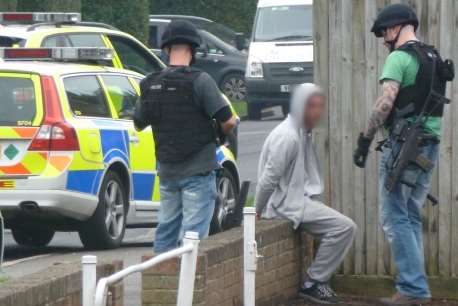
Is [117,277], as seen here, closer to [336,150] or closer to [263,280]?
[263,280]

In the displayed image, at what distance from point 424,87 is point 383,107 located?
268mm

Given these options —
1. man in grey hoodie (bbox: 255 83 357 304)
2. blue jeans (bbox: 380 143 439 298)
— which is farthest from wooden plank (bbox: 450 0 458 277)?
man in grey hoodie (bbox: 255 83 357 304)

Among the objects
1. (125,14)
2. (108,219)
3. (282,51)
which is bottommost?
(108,219)

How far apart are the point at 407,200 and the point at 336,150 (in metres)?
0.77

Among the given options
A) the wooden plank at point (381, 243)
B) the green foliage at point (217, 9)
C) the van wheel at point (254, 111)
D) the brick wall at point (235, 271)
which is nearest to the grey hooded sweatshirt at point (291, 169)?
the brick wall at point (235, 271)

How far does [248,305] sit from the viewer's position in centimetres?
740

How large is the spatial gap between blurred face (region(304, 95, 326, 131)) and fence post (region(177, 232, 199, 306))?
2.45m

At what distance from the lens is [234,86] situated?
30.5 metres

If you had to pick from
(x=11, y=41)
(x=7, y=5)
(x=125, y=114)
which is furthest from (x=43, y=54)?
(x=7, y=5)

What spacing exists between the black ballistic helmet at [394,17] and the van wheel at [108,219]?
13.0 ft

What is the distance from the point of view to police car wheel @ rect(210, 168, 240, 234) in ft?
40.3

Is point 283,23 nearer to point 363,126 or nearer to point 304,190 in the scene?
point 363,126

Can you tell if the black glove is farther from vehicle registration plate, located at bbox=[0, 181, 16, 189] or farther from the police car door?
the police car door

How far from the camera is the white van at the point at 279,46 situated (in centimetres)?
2620
